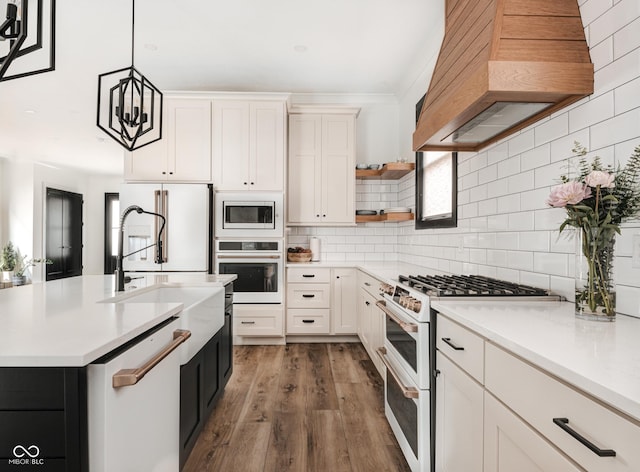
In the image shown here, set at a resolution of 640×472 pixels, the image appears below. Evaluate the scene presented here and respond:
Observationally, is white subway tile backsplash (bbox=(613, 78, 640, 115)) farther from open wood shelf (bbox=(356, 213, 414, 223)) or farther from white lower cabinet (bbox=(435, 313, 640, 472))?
open wood shelf (bbox=(356, 213, 414, 223))

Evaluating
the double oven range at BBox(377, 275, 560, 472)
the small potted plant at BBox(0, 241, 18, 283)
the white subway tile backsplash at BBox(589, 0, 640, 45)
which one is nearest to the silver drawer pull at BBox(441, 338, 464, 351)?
the double oven range at BBox(377, 275, 560, 472)

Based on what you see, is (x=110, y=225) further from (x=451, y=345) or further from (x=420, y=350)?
(x=451, y=345)

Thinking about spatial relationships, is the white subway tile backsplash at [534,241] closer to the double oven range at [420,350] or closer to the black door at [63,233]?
the double oven range at [420,350]

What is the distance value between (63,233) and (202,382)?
8223 millimetres

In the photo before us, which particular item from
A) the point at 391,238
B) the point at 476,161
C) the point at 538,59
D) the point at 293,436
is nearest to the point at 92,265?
the point at 391,238

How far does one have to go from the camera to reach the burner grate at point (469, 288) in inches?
65.6

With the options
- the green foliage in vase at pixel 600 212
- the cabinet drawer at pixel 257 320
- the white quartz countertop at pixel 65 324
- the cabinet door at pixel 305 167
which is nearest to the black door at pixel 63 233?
the cabinet drawer at pixel 257 320

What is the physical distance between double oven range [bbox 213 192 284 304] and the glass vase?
292cm

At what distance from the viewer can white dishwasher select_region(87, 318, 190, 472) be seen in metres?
0.92

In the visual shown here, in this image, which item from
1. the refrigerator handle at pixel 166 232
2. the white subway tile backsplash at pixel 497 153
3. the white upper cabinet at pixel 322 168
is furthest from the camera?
the white upper cabinet at pixel 322 168

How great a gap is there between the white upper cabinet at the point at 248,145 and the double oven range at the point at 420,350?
2371mm

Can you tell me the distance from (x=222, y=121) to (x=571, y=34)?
3212 millimetres

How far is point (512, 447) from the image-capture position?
3.46 feet

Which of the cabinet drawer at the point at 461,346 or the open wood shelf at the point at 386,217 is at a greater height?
the open wood shelf at the point at 386,217
